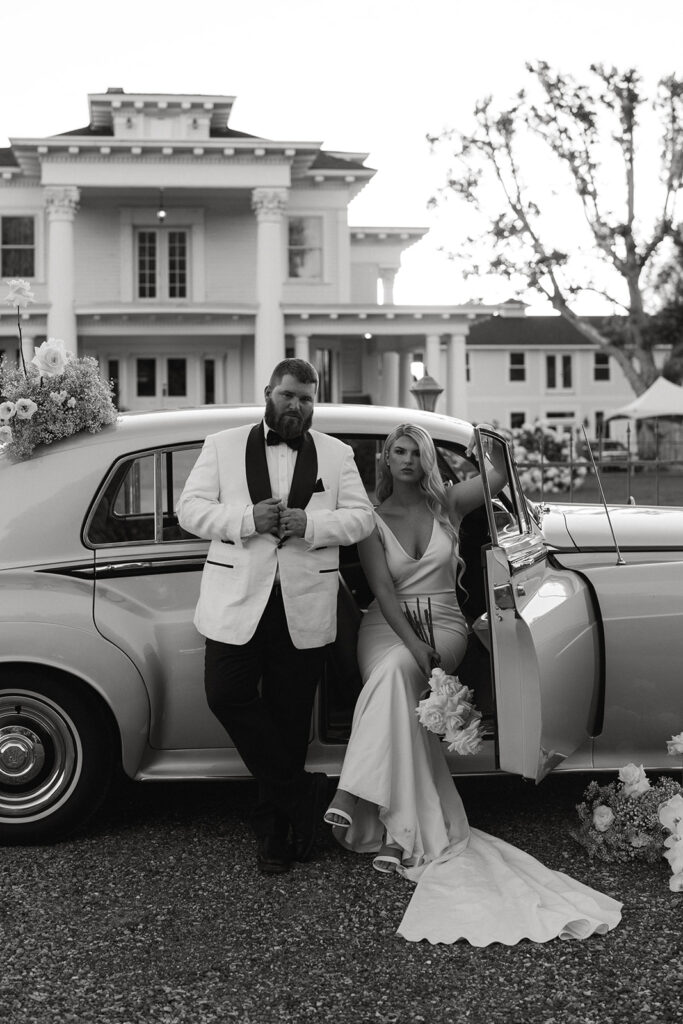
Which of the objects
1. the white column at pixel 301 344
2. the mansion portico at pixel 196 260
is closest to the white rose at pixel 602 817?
the mansion portico at pixel 196 260

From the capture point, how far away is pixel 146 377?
100 ft

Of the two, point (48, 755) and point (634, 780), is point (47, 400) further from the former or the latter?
point (634, 780)

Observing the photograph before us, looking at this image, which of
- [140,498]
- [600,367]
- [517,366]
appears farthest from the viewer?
[517,366]

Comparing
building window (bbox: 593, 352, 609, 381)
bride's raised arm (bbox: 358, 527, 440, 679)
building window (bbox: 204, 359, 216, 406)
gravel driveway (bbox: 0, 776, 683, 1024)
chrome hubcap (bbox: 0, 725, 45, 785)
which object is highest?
building window (bbox: 593, 352, 609, 381)

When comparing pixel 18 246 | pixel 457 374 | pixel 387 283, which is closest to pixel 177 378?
pixel 18 246

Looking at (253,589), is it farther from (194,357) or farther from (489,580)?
(194,357)

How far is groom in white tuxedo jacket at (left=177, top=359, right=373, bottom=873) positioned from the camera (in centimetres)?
424

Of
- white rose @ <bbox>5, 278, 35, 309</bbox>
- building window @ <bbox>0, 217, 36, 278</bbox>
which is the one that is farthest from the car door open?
building window @ <bbox>0, 217, 36, 278</bbox>

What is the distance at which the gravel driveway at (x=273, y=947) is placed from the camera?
3.23 m

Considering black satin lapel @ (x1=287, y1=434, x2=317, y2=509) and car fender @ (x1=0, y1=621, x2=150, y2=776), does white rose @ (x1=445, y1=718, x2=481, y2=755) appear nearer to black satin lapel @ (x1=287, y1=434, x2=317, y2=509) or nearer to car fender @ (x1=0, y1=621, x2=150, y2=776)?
black satin lapel @ (x1=287, y1=434, x2=317, y2=509)

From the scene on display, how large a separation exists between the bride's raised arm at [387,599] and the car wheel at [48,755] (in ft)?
Answer: 3.74

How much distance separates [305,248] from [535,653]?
27997 millimetres

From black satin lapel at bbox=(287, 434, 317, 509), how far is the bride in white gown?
0.40 meters

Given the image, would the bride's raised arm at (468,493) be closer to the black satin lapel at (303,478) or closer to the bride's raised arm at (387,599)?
the bride's raised arm at (387,599)
